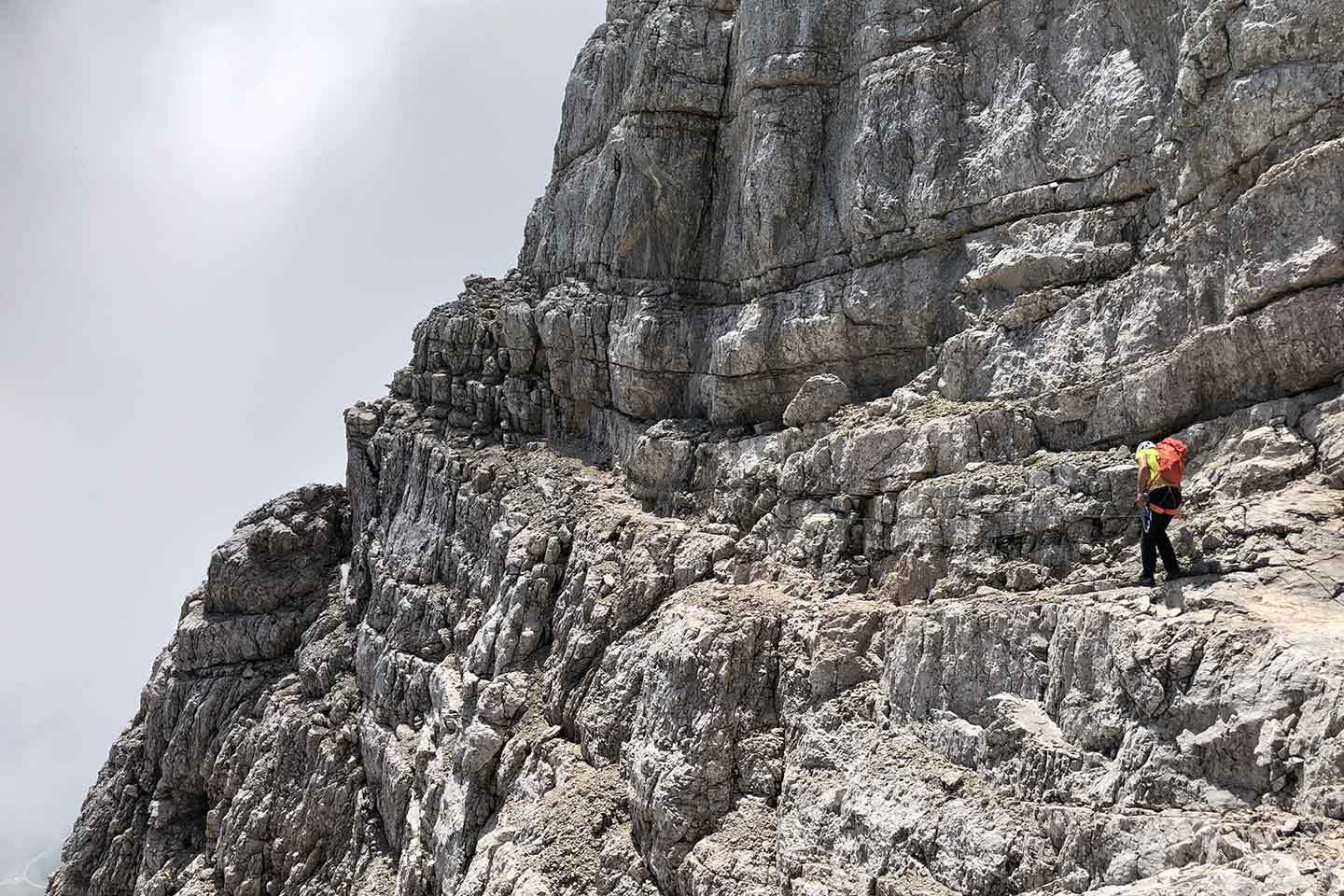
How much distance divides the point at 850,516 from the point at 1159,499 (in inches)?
304

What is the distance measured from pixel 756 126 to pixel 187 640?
33.3m

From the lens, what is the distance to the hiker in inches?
488

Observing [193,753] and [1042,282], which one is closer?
[1042,282]

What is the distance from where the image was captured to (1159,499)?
1244 cm

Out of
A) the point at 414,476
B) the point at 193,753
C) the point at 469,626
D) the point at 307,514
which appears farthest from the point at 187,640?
the point at 469,626

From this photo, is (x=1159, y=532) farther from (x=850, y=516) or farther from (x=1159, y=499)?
(x=850, y=516)

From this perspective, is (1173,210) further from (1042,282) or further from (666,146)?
(666,146)

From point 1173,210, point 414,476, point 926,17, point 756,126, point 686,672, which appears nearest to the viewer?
point 1173,210

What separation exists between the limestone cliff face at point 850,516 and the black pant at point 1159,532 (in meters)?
0.50

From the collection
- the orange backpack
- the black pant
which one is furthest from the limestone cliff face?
the orange backpack

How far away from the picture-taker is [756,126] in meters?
26.3

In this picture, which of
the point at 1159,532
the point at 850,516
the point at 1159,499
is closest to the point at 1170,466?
the point at 1159,499

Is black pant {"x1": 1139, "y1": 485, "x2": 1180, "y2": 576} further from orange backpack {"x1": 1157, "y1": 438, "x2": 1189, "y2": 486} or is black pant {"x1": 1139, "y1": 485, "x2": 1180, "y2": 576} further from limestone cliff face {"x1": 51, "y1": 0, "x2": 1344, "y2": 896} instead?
limestone cliff face {"x1": 51, "y1": 0, "x2": 1344, "y2": 896}

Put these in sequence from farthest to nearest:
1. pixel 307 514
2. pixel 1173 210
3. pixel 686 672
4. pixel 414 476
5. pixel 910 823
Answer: pixel 307 514
pixel 414 476
pixel 686 672
pixel 1173 210
pixel 910 823
